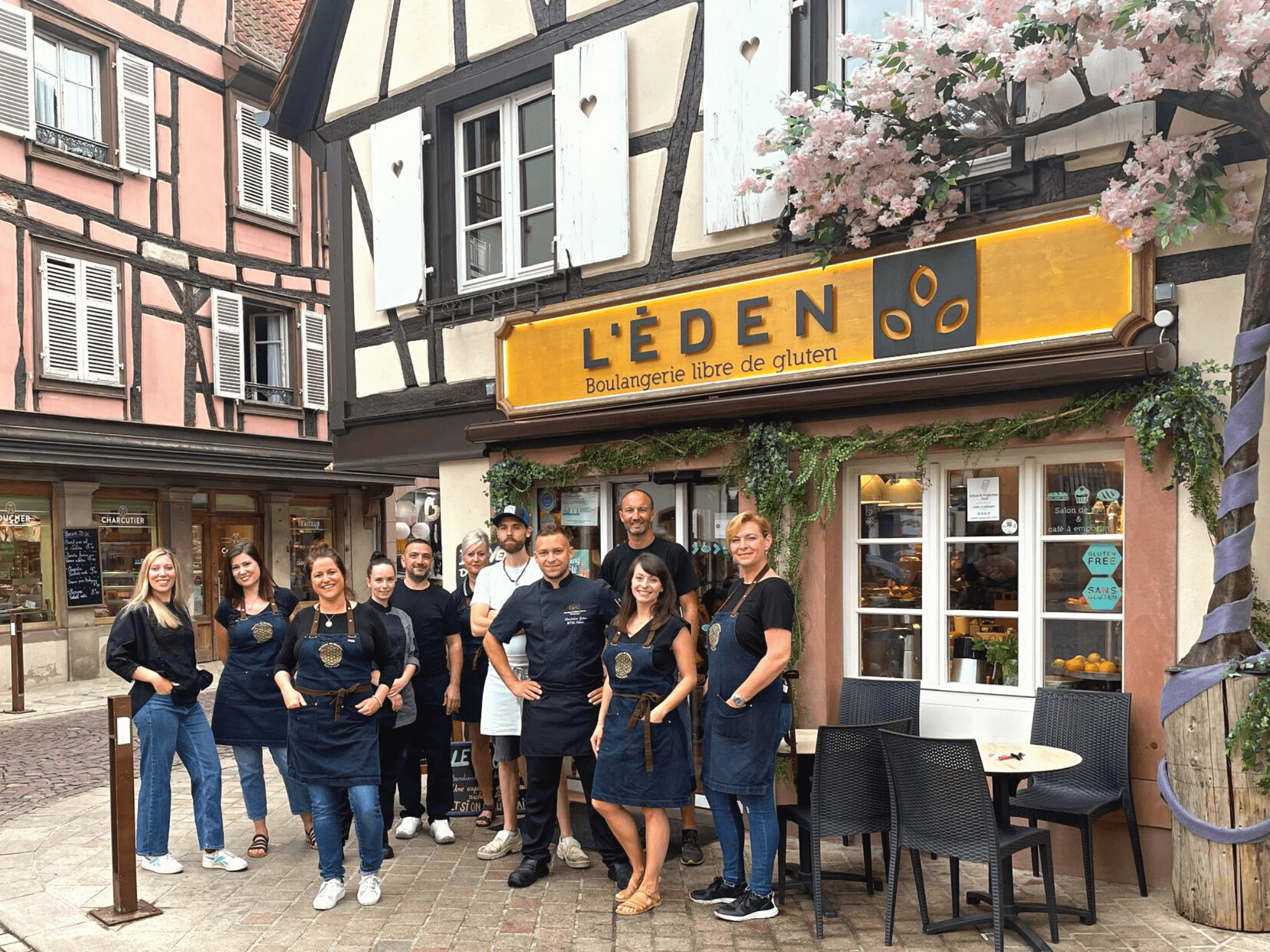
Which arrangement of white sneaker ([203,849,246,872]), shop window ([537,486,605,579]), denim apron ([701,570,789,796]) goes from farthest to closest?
shop window ([537,486,605,579]) < white sneaker ([203,849,246,872]) < denim apron ([701,570,789,796])

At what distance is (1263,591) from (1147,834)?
1199 mm

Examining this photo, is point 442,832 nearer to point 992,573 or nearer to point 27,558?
point 992,573

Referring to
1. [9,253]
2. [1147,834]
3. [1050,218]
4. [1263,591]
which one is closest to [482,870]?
[1147,834]

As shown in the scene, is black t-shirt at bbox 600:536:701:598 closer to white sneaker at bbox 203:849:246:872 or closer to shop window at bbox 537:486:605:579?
shop window at bbox 537:486:605:579

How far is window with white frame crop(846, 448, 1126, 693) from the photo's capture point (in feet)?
16.0

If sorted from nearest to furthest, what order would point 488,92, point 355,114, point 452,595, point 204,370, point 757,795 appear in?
point 757,795 < point 452,595 < point 488,92 < point 355,114 < point 204,370

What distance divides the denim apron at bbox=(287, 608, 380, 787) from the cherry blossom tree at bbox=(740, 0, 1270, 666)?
3165 millimetres

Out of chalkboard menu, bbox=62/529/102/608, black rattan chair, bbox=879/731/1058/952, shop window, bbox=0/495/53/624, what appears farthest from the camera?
chalkboard menu, bbox=62/529/102/608

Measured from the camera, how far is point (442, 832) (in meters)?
5.52

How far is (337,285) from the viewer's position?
827cm

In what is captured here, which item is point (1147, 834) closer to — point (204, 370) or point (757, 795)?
point (757, 795)

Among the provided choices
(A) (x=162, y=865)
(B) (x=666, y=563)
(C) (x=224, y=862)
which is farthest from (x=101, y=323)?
(B) (x=666, y=563)

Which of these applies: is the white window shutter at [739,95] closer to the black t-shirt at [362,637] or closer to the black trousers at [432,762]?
the black t-shirt at [362,637]

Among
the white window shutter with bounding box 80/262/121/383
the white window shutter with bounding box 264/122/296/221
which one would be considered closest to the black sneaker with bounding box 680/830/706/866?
the white window shutter with bounding box 80/262/121/383
